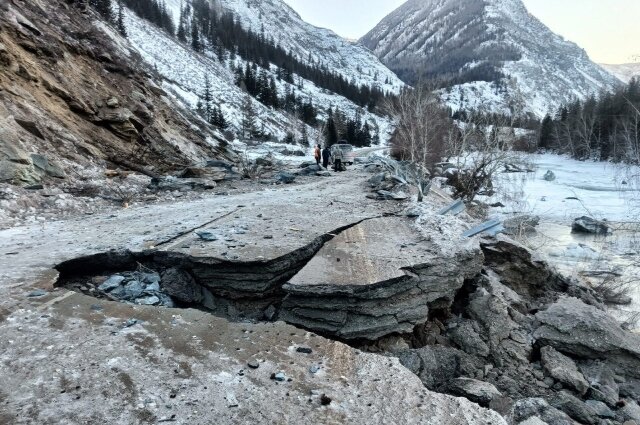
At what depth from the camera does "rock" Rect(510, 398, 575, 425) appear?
122 inches

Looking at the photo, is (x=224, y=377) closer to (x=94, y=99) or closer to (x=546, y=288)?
(x=546, y=288)

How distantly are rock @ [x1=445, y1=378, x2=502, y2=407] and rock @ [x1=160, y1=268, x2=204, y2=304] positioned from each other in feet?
8.82

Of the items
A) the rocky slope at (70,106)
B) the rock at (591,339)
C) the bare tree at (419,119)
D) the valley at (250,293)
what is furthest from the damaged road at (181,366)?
the bare tree at (419,119)

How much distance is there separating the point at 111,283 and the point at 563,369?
484 centimetres

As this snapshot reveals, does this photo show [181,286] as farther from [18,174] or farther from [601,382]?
[18,174]

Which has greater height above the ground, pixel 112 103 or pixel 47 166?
pixel 112 103

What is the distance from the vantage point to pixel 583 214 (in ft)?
58.3

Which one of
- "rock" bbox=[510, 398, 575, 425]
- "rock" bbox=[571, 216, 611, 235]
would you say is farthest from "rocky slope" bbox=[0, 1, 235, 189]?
"rock" bbox=[571, 216, 611, 235]

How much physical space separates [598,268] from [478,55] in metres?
196

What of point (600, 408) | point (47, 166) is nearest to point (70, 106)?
point (47, 166)

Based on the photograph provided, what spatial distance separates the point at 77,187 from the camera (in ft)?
27.4

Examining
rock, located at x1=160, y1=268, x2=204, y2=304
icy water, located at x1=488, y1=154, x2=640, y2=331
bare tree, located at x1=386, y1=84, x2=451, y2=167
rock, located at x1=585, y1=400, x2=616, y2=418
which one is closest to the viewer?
rock, located at x1=585, y1=400, x2=616, y2=418

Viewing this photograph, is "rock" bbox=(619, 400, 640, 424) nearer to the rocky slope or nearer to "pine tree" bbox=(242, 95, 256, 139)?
the rocky slope

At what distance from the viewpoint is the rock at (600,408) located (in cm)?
351
